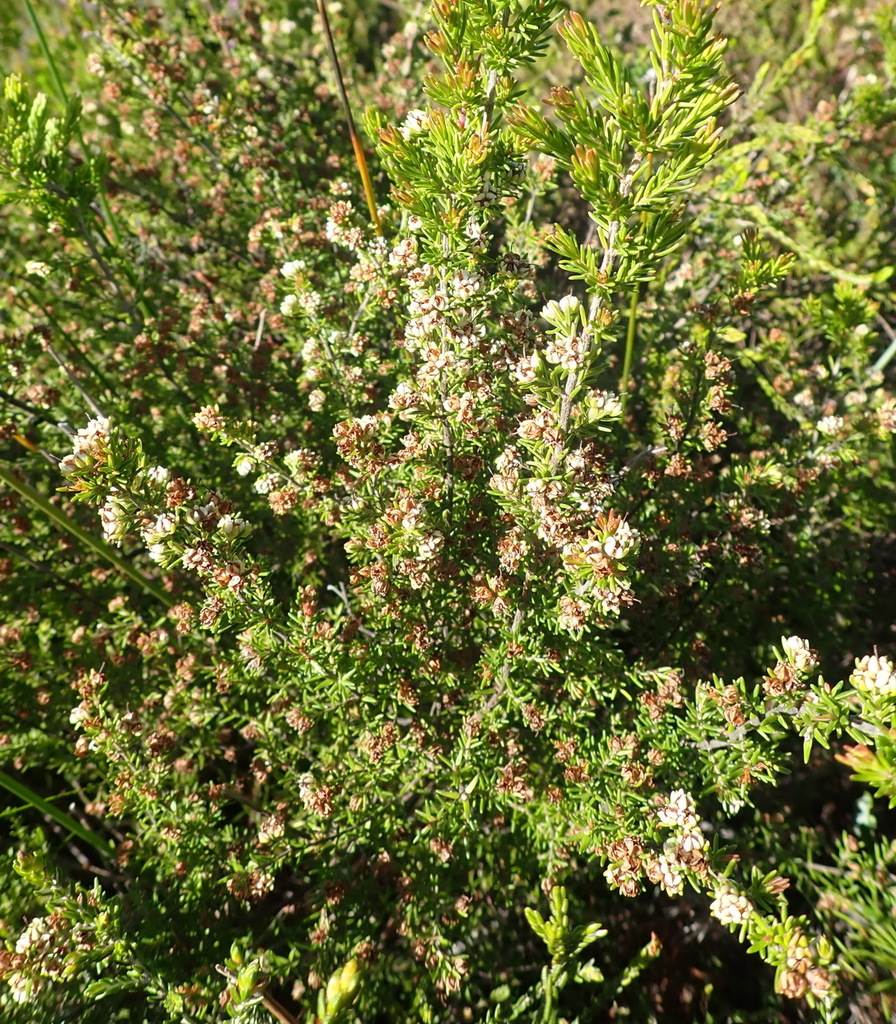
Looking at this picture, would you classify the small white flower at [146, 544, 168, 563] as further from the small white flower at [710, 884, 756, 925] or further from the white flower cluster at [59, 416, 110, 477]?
the small white flower at [710, 884, 756, 925]

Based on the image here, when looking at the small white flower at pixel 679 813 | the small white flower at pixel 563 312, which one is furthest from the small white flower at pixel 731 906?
the small white flower at pixel 563 312

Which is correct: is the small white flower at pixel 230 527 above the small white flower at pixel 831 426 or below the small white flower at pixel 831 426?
above

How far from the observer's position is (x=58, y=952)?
150cm

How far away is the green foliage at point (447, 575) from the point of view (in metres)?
1.34

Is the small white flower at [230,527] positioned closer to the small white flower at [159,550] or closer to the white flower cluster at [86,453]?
the small white flower at [159,550]

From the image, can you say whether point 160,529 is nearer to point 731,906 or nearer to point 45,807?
point 45,807

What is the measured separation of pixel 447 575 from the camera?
1.82 m

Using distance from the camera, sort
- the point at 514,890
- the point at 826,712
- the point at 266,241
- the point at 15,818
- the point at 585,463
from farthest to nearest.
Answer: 1. the point at 266,241
2. the point at 514,890
3. the point at 15,818
4. the point at 585,463
5. the point at 826,712

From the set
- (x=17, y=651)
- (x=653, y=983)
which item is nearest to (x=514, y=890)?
(x=653, y=983)

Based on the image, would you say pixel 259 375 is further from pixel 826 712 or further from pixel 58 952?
pixel 826 712

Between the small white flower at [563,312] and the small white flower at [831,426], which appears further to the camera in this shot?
the small white flower at [831,426]

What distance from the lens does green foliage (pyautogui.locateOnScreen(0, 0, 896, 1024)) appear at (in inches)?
52.9

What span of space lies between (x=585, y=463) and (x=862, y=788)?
241cm

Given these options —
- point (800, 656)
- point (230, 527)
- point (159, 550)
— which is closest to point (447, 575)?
point (230, 527)
